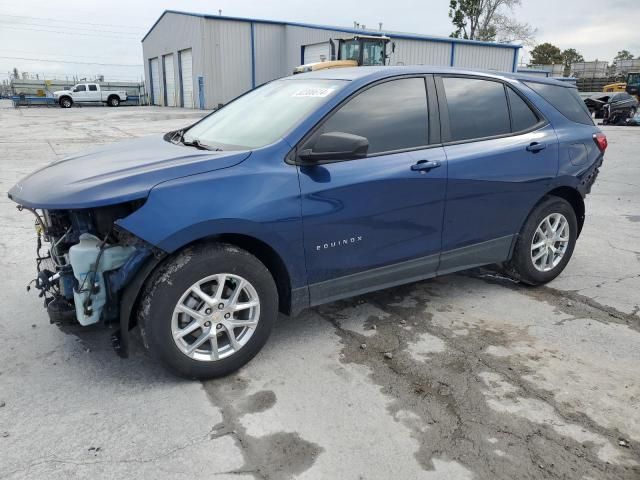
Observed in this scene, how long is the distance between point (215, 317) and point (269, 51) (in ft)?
110

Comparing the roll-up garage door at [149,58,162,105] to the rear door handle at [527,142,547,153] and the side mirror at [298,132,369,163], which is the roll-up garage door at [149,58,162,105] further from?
the side mirror at [298,132,369,163]

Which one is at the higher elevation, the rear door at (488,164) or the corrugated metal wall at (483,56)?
the corrugated metal wall at (483,56)

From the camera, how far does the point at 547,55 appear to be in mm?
75500

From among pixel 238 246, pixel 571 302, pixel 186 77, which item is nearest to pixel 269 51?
pixel 186 77

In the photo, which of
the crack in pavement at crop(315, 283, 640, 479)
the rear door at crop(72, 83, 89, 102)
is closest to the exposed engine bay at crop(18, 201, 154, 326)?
the crack in pavement at crop(315, 283, 640, 479)

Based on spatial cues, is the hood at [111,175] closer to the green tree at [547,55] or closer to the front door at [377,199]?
the front door at [377,199]

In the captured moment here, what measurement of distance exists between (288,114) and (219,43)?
3162cm

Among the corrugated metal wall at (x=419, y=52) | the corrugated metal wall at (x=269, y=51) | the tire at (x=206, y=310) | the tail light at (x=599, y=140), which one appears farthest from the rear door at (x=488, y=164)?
the corrugated metal wall at (x=269, y=51)

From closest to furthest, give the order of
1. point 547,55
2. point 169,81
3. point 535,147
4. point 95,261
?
point 95,261 < point 535,147 < point 169,81 < point 547,55

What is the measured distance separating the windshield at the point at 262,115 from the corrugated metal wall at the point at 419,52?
90.8ft


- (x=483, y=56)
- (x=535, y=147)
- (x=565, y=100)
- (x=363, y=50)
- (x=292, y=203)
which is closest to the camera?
(x=292, y=203)

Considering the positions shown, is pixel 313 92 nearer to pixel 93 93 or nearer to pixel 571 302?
pixel 571 302

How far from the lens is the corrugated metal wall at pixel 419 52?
30.5m

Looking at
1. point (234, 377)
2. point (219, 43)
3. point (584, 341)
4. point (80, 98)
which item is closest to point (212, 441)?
point (234, 377)
